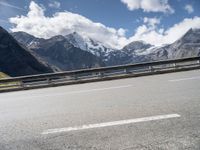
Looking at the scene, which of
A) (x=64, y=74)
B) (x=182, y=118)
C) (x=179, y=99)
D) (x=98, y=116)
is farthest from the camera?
(x=64, y=74)

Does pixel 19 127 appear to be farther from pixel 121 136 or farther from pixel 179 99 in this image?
pixel 179 99

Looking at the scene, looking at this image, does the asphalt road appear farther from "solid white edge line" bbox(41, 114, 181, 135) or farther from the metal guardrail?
the metal guardrail

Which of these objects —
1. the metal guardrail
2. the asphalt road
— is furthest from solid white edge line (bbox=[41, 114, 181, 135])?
the metal guardrail

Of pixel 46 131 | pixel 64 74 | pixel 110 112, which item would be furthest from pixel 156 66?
pixel 46 131

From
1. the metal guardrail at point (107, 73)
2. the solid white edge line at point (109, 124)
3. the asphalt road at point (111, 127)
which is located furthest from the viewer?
Answer: the metal guardrail at point (107, 73)

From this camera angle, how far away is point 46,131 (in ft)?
18.8

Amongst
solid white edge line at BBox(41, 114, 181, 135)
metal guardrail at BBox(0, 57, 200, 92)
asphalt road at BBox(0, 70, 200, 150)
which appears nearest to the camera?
asphalt road at BBox(0, 70, 200, 150)

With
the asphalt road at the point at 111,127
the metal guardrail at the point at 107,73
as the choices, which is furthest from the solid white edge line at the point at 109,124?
the metal guardrail at the point at 107,73

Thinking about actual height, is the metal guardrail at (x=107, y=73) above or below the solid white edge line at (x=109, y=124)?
above

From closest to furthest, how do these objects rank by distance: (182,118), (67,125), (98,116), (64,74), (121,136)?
(121,136)
(182,118)
(67,125)
(98,116)
(64,74)

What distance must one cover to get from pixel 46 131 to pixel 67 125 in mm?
479

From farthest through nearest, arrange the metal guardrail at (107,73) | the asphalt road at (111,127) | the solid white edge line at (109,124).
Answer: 1. the metal guardrail at (107,73)
2. the solid white edge line at (109,124)
3. the asphalt road at (111,127)

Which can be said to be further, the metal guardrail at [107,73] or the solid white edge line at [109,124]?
the metal guardrail at [107,73]

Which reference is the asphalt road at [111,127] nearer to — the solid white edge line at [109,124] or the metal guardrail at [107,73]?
the solid white edge line at [109,124]
